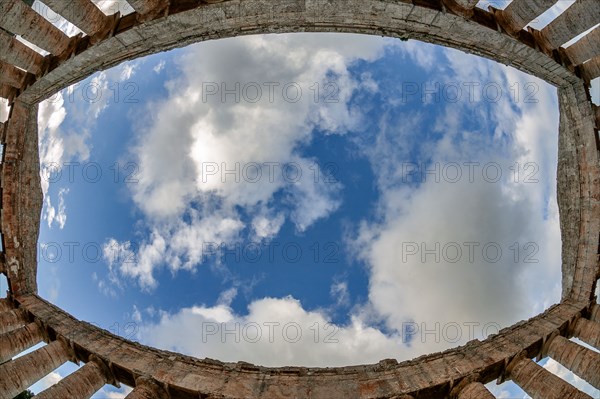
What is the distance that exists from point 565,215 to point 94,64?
21.5 metres

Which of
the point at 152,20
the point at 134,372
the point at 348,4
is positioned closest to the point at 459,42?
the point at 348,4

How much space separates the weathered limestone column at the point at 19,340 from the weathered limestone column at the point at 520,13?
22.2 meters

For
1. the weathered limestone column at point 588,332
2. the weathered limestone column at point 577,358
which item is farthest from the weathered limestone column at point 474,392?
the weathered limestone column at point 588,332

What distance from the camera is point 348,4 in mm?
16391

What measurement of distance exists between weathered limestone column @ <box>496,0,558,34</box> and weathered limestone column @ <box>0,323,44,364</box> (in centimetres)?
2218

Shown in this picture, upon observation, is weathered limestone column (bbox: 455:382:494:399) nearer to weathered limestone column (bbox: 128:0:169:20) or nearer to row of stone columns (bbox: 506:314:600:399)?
row of stone columns (bbox: 506:314:600:399)

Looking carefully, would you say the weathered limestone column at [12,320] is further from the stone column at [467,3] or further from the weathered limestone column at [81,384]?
the stone column at [467,3]

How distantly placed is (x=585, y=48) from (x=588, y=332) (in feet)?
36.0

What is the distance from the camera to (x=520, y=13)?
16.5m

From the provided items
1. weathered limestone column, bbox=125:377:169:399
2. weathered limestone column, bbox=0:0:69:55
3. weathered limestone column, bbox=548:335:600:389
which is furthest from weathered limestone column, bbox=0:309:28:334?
weathered limestone column, bbox=548:335:600:389

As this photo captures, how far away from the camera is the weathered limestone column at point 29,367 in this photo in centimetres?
1502

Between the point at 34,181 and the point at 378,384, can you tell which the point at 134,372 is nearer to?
the point at 378,384

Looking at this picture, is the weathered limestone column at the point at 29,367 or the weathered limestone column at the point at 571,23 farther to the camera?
the weathered limestone column at the point at 571,23

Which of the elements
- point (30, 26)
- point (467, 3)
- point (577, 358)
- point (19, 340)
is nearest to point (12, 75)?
point (30, 26)
